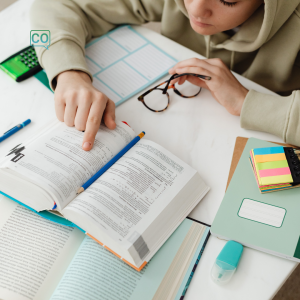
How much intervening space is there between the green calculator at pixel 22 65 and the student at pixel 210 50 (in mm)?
49

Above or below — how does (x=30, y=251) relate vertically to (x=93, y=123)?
below

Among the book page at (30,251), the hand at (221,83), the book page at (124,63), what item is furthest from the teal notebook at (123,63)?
the book page at (30,251)

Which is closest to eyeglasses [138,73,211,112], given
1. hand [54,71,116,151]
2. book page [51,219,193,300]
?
hand [54,71,116,151]

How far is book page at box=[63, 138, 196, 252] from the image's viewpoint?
54 centimetres

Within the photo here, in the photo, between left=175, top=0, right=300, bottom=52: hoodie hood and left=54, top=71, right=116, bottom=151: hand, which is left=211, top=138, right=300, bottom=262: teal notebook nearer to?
left=54, top=71, right=116, bottom=151: hand

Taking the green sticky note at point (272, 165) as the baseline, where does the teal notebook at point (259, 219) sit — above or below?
below

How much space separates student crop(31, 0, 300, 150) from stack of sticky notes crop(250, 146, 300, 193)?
0.09 meters

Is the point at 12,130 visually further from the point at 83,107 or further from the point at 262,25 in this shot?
the point at 262,25

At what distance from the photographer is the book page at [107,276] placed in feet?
1.69

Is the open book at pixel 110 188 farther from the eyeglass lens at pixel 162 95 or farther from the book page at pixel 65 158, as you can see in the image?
the eyeglass lens at pixel 162 95

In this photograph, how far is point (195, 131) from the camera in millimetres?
770

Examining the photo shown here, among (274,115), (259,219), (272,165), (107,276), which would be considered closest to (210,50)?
(274,115)

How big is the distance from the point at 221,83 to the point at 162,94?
0.16 metres

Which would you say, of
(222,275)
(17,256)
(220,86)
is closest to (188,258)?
(222,275)
